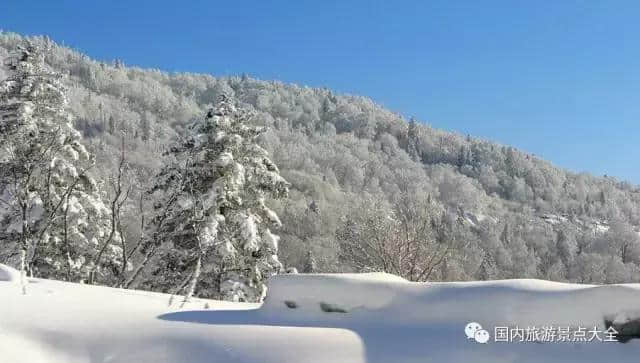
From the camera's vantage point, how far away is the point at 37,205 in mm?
19156

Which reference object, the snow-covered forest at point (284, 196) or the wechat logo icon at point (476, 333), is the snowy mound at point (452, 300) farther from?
the snow-covered forest at point (284, 196)

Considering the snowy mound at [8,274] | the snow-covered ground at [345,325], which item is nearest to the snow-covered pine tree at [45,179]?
the snowy mound at [8,274]

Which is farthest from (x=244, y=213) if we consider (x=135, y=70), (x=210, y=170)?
(x=135, y=70)

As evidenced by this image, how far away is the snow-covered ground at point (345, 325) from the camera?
16.9 ft

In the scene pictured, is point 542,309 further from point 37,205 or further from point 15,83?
point 15,83

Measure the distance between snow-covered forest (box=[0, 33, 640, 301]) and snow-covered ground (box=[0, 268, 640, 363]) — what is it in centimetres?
332

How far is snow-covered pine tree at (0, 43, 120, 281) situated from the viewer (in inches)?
739

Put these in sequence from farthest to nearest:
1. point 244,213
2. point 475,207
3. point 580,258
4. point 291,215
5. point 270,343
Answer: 1. point 475,207
2. point 580,258
3. point 291,215
4. point 244,213
5. point 270,343

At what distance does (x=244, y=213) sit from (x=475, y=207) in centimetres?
10881

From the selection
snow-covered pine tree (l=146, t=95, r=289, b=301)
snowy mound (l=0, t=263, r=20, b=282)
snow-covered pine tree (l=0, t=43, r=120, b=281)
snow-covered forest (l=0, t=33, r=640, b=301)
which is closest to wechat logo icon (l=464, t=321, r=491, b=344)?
snow-covered forest (l=0, t=33, r=640, b=301)

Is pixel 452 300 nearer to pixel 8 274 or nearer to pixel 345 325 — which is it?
pixel 345 325

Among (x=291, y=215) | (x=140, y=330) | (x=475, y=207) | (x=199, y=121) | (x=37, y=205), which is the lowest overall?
(x=140, y=330)

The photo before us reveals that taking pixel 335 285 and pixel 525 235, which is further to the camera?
pixel 525 235

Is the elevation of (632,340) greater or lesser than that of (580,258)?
lesser
